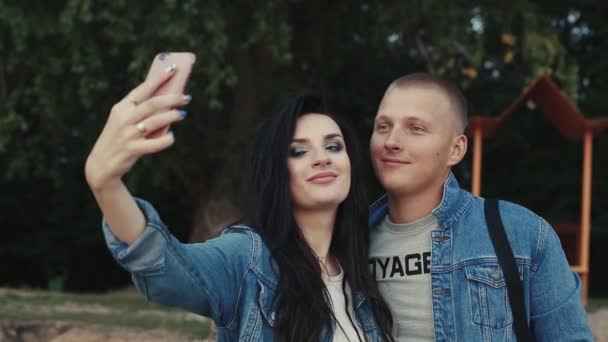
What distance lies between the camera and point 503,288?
234 centimetres

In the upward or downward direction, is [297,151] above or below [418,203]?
above

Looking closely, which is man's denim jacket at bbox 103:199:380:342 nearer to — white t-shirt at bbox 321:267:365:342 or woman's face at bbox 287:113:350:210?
white t-shirt at bbox 321:267:365:342

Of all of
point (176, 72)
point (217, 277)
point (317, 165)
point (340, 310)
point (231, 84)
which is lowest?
point (340, 310)

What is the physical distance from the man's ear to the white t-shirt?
524mm

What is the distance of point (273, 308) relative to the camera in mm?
2154

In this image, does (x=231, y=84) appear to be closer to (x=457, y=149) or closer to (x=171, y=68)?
(x=457, y=149)

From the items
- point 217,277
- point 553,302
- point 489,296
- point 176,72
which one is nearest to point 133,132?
point 176,72

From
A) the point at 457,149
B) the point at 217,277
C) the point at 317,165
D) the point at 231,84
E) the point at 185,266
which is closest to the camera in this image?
the point at 185,266

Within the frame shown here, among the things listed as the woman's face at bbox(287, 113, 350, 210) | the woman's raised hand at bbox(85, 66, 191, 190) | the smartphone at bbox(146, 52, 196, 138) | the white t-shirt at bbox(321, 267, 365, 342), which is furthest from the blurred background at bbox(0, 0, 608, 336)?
the woman's raised hand at bbox(85, 66, 191, 190)

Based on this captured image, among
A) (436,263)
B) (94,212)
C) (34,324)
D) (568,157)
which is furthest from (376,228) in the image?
(94,212)

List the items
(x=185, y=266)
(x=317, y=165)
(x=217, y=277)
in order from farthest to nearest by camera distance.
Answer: (x=317, y=165), (x=217, y=277), (x=185, y=266)

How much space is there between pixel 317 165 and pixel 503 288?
63 centimetres

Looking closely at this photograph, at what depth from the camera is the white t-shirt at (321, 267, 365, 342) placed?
2.27 metres

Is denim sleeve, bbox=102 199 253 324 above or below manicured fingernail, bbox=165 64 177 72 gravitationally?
below
